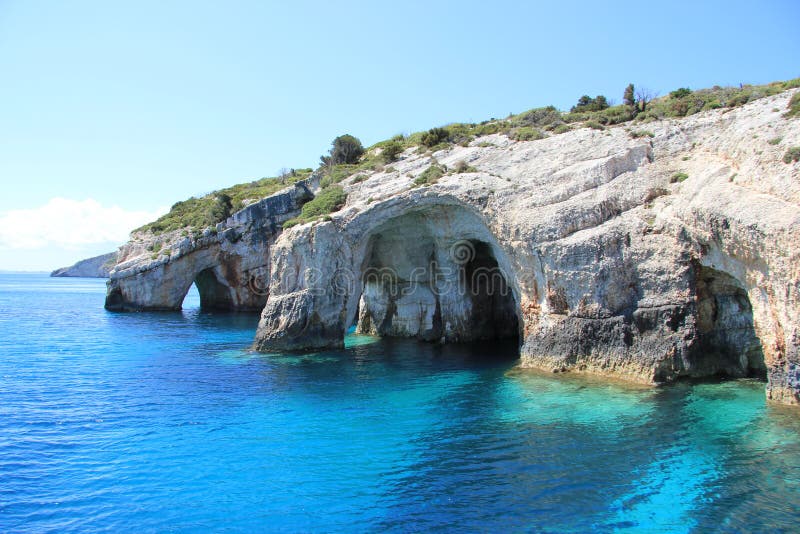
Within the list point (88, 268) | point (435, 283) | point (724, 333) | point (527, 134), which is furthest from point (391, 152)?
point (88, 268)

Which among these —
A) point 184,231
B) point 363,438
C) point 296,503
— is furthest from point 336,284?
point 184,231

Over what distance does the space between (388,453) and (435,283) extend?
21.1 m

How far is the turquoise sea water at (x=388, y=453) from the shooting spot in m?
11.3

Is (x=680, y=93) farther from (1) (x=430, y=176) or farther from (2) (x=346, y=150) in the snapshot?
(2) (x=346, y=150)

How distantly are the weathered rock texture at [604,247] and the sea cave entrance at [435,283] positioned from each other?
0.49 feet

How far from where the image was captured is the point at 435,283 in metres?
35.3

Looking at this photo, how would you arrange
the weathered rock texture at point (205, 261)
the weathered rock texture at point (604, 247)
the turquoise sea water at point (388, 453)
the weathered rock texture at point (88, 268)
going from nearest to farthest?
the turquoise sea water at point (388, 453) → the weathered rock texture at point (604, 247) → the weathered rock texture at point (205, 261) → the weathered rock texture at point (88, 268)

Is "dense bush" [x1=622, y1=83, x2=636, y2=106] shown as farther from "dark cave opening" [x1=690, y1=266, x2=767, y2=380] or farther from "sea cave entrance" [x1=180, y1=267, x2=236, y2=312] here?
"sea cave entrance" [x1=180, y1=267, x2=236, y2=312]

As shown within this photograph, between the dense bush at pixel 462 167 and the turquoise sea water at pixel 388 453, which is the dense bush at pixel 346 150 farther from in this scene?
the turquoise sea water at pixel 388 453

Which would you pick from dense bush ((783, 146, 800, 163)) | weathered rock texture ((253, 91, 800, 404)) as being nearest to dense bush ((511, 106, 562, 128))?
weathered rock texture ((253, 91, 800, 404))

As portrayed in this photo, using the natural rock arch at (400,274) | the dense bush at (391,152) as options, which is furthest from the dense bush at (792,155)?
the dense bush at (391,152)

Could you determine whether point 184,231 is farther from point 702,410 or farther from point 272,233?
point 702,410

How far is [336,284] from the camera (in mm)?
30938

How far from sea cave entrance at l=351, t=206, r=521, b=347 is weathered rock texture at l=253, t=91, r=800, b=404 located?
0.49 ft
